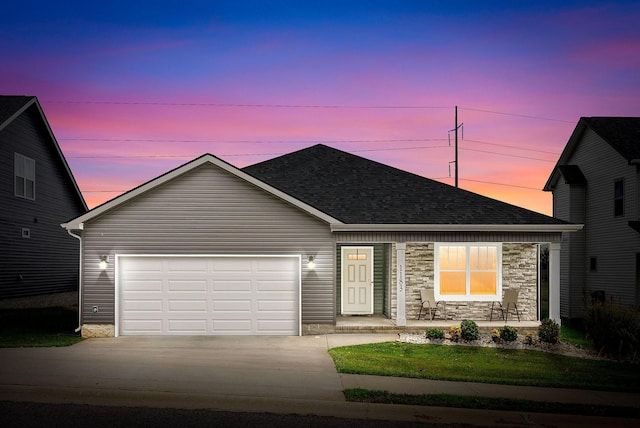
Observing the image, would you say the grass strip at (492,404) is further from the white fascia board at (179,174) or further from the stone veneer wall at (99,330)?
the stone veneer wall at (99,330)

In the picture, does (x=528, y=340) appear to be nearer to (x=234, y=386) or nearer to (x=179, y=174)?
(x=234, y=386)

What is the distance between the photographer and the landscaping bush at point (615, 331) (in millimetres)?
15297

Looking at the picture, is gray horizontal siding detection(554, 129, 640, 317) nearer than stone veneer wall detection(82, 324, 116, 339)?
No

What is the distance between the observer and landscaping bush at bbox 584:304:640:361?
1530 centimetres

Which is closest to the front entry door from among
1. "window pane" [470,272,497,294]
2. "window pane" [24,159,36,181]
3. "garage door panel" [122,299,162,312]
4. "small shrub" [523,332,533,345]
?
"window pane" [470,272,497,294]

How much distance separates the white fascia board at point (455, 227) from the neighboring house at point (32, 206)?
42.6ft

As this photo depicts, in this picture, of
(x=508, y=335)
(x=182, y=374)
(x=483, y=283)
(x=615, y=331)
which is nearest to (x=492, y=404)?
(x=182, y=374)

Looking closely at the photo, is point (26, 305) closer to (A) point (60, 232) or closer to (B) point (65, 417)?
Answer: (A) point (60, 232)

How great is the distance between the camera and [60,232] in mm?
28469

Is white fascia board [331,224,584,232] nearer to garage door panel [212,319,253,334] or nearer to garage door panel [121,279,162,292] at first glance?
garage door panel [212,319,253,334]

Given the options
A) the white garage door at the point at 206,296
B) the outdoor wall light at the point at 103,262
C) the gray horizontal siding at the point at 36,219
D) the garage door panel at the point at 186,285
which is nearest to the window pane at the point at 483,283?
the white garage door at the point at 206,296

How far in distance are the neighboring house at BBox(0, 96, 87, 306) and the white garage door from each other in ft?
25.0

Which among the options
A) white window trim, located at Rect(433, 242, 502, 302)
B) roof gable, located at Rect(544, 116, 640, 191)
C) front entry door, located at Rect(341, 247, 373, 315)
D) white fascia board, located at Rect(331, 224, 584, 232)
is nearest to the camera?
white fascia board, located at Rect(331, 224, 584, 232)

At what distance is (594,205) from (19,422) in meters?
22.9
